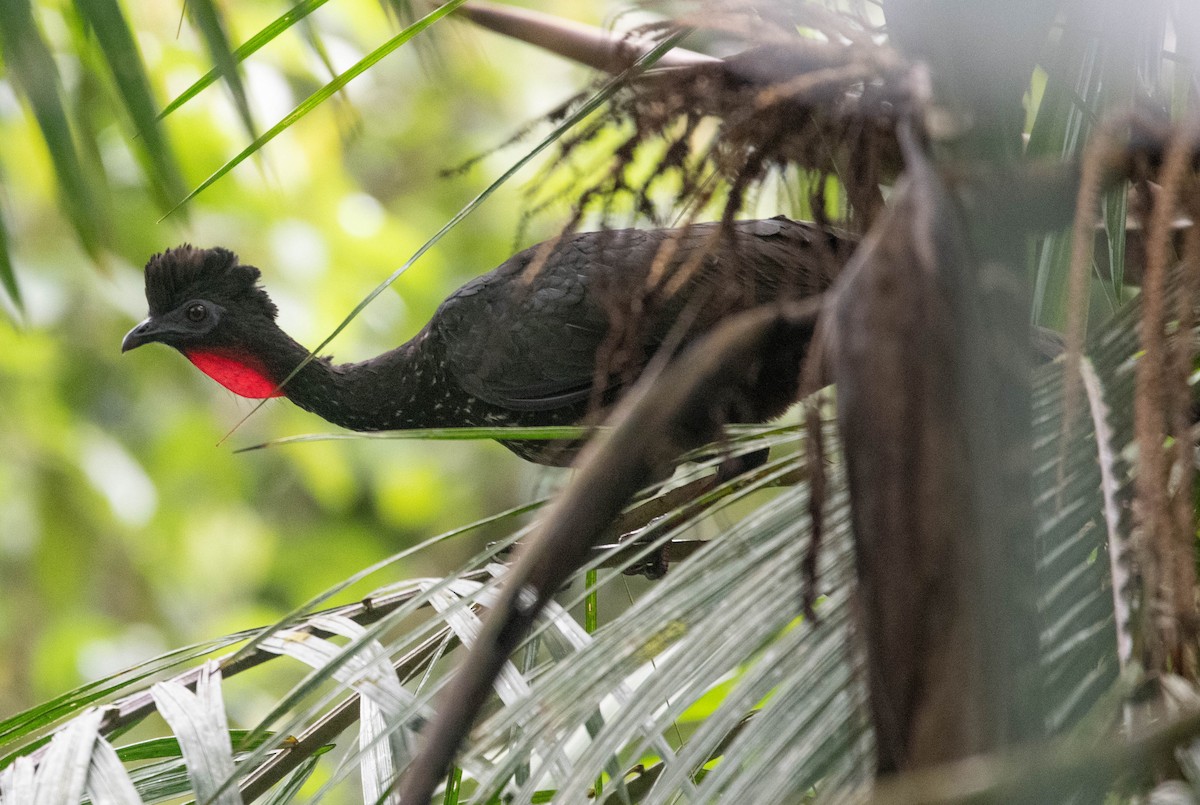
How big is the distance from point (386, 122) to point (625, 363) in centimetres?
530

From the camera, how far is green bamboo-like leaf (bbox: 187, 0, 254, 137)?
23.4 inches

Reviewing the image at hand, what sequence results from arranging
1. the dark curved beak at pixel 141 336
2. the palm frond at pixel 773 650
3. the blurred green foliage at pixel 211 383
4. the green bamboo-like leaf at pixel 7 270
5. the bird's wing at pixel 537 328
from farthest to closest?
1. the blurred green foliage at pixel 211 383
2. the dark curved beak at pixel 141 336
3. the bird's wing at pixel 537 328
4. the green bamboo-like leaf at pixel 7 270
5. the palm frond at pixel 773 650

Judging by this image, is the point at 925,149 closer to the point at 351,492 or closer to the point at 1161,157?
the point at 1161,157

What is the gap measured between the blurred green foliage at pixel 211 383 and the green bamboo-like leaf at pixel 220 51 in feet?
8.12

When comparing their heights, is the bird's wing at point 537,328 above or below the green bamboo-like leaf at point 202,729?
above

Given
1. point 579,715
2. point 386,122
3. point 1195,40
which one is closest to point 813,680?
point 579,715

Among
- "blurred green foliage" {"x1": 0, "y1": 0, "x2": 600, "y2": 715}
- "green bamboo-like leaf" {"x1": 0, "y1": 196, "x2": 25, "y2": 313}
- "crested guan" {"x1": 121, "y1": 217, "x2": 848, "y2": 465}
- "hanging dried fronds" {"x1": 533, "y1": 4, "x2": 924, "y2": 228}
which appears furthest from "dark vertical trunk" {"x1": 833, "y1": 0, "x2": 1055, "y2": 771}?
"blurred green foliage" {"x1": 0, "y1": 0, "x2": 600, "y2": 715}

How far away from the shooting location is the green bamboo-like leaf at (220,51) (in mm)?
593

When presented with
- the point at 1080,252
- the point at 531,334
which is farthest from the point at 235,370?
the point at 1080,252

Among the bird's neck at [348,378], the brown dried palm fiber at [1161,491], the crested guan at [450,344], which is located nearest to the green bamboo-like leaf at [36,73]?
the brown dried palm fiber at [1161,491]

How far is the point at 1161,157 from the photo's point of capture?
691 millimetres

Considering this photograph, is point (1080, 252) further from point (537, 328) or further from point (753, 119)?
point (537, 328)

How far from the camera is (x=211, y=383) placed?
4.82 metres

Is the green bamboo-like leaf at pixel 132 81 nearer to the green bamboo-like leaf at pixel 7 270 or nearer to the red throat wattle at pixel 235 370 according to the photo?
the green bamboo-like leaf at pixel 7 270
